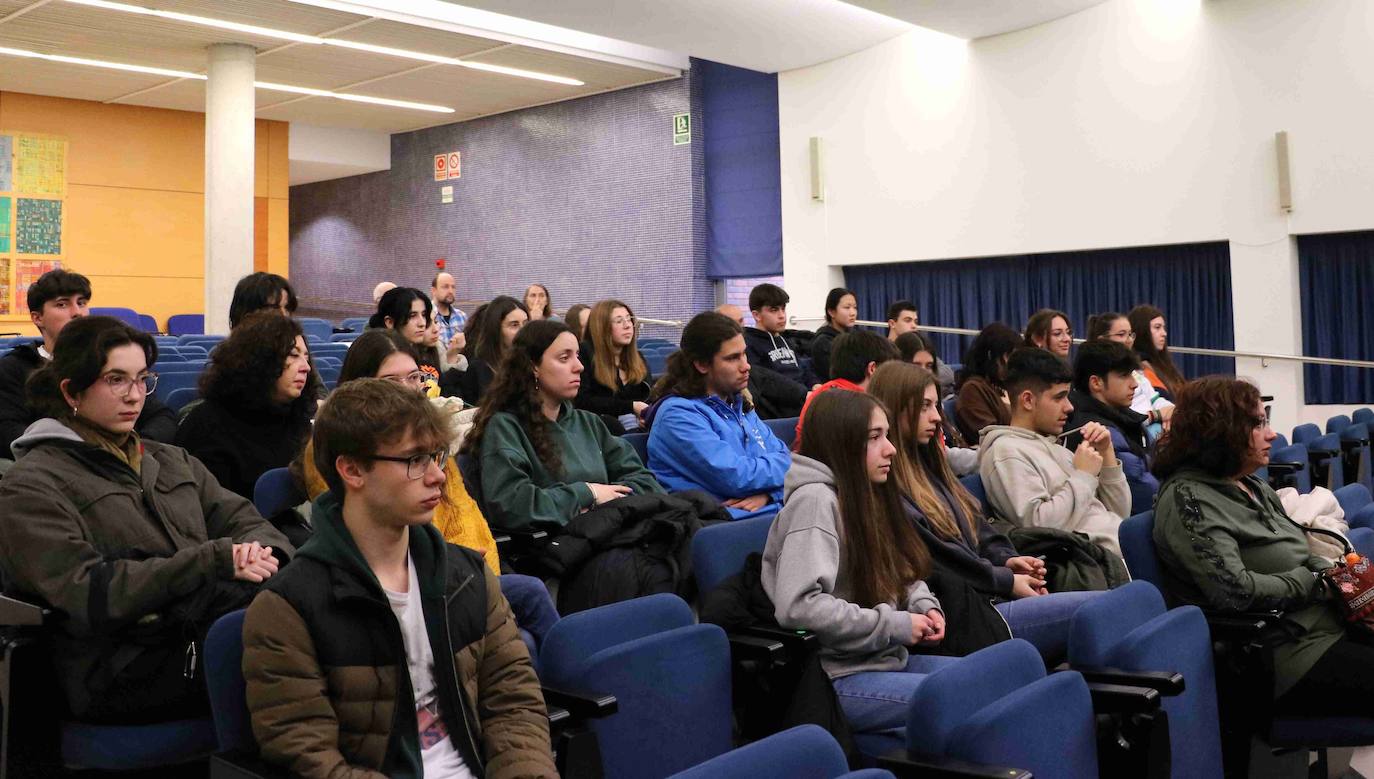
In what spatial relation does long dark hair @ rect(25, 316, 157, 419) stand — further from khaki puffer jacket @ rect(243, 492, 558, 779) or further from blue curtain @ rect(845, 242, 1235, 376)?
blue curtain @ rect(845, 242, 1235, 376)

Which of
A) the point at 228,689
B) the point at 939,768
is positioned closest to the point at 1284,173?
the point at 939,768

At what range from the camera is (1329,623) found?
2961 millimetres

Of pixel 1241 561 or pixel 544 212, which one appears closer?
pixel 1241 561

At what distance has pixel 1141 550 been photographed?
3.16 meters

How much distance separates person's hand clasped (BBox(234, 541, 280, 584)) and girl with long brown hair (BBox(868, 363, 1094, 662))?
143cm

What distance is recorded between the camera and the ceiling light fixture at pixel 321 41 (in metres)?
9.73

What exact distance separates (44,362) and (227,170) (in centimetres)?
790

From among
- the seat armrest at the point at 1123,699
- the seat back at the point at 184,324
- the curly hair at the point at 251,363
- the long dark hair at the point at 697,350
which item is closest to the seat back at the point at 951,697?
the seat armrest at the point at 1123,699

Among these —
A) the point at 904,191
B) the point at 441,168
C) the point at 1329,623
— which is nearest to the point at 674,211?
the point at 904,191

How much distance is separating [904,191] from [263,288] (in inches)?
291

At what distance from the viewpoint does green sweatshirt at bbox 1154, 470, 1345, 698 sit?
114 inches

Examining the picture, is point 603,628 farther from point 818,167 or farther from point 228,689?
point 818,167

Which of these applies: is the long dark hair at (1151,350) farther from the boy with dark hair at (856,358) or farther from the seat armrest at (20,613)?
the seat armrest at (20,613)

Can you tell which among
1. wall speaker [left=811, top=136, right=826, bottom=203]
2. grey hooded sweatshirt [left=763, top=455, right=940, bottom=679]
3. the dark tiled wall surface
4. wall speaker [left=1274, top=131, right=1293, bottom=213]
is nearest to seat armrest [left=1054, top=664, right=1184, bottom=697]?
grey hooded sweatshirt [left=763, top=455, right=940, bottom=679]
